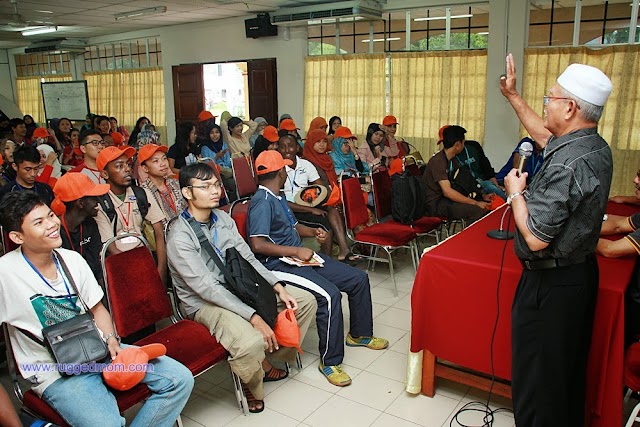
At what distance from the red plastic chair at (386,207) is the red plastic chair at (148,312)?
2238 mm

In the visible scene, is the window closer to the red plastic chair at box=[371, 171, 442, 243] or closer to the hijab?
the hijab

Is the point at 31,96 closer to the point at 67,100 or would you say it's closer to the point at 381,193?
the point at 67,100

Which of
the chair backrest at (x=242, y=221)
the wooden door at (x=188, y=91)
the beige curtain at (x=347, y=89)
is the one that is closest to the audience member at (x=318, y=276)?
the chair backrest at (x=242, y=221)

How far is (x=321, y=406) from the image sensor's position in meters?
2.60

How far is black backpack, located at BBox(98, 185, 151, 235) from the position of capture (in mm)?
2889

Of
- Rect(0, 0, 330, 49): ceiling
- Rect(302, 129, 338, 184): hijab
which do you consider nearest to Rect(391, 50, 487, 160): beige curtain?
Rect(0, 0, 330, 49): ceiling

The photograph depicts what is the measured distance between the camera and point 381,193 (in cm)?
437

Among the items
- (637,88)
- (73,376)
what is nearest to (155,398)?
(73,376)

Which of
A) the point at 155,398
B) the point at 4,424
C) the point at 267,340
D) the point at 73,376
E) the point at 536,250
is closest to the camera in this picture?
the point at 4,424

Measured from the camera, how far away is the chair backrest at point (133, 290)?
2.33 m

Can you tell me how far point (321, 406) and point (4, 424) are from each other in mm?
1461

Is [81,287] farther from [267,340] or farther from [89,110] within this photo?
[89,110]

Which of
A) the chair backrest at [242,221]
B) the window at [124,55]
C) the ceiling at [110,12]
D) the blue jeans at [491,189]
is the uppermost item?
the ceiling at [110,12]

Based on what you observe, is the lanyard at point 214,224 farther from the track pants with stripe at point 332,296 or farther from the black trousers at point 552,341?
the black trousers at point 552,341
